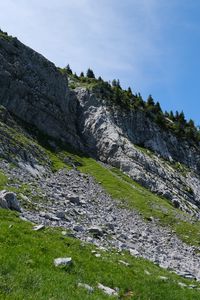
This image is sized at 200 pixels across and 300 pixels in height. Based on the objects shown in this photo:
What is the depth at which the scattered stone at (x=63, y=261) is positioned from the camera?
1760cm

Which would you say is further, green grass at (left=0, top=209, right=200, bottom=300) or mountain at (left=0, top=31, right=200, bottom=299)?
mountain at (left=0, top=31, right=200, bottom=299)

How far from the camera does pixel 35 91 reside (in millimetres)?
89438

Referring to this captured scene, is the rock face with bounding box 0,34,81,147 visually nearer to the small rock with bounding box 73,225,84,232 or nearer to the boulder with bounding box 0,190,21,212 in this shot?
the small rock with bounding box 73,225,84,232

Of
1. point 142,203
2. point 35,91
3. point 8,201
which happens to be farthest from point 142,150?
point 8,201

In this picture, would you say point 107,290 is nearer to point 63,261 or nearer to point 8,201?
point 63,261

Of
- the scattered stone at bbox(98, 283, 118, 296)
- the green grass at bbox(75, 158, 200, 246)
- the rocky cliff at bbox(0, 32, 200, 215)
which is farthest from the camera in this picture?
the rocky cliff at bbox(0, 32, 200, 215)

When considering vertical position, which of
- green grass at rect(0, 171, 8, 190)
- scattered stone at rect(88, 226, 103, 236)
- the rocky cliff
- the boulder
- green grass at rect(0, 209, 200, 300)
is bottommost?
green grass at rect(0, 171, 8, 190)

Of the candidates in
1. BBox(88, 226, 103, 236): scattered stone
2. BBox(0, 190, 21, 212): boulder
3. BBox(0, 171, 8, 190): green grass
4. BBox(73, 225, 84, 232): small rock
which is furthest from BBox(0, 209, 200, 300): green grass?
BBox(0, 171, 8, 190): green grass

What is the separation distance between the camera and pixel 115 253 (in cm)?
2616

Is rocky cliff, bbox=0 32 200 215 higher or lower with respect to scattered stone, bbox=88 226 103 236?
higher

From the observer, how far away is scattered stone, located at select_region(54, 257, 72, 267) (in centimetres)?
1760

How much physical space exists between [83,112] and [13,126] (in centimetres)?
3432

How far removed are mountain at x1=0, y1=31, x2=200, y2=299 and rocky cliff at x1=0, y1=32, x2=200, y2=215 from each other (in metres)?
0.26

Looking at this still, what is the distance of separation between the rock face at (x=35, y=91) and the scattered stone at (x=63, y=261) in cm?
6616
